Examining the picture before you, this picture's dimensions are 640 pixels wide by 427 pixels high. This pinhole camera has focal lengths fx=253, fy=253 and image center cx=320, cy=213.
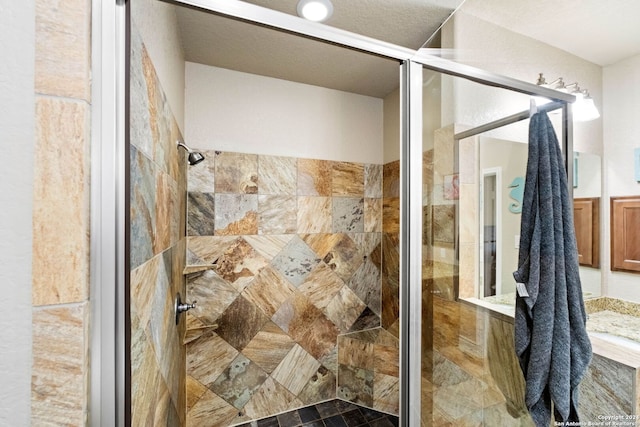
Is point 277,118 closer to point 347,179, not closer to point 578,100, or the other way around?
point 347,179

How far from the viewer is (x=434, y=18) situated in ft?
3.91

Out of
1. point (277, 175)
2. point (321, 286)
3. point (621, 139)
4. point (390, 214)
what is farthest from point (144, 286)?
point (390, 214)

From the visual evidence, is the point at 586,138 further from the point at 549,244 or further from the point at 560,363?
the point at 560,363

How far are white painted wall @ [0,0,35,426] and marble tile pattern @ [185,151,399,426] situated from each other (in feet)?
3.71

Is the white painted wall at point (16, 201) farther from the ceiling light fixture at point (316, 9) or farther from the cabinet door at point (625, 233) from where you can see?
the cabinet door at point (625, 233)

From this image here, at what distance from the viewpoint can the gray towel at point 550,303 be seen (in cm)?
77

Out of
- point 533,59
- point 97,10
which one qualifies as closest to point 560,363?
point 533,59

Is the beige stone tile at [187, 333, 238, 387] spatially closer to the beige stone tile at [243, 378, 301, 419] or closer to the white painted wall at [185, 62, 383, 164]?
the beige stone tile at [243, 378, 301, 419]

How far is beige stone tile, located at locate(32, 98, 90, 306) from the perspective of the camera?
15.4 inches

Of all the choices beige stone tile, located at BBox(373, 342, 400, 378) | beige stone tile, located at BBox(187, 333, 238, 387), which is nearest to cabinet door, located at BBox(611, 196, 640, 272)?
beige stone tile, located at BBox(373, 342, 400, 378)

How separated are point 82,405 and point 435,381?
3.44 ft

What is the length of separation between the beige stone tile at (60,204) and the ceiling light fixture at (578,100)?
1358 mm

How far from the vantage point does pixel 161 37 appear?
90cm

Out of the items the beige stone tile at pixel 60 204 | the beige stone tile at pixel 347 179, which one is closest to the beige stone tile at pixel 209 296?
the beige stone tile at pixel 347 179
